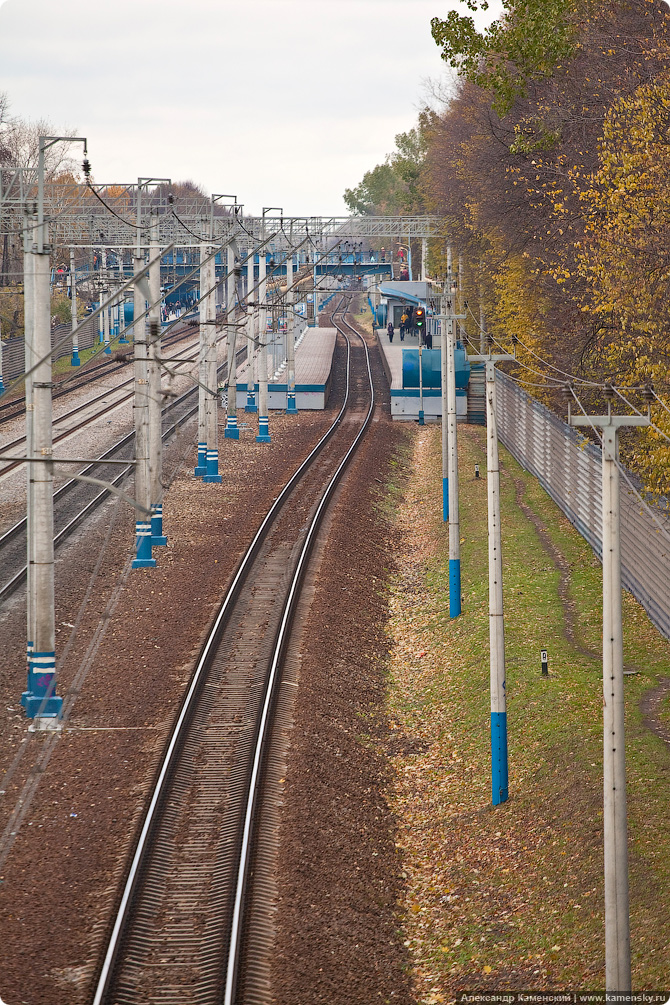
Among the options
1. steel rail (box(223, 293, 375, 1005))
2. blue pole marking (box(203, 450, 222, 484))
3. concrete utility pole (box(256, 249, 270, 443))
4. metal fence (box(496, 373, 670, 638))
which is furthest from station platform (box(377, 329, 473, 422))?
steel rail (box(223, 293, 375, 1005))

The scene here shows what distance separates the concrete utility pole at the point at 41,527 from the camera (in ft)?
56.3

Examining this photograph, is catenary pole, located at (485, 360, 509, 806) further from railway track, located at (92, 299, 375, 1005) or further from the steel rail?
the steel rail

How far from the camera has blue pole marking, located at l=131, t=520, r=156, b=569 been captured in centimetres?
2564

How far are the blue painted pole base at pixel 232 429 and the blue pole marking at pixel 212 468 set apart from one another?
9.40 m

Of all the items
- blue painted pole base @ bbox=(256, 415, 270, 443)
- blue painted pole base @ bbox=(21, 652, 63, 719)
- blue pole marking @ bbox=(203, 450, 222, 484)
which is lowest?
blue painted pole base @ bbox=(21, 652, 63, 719)

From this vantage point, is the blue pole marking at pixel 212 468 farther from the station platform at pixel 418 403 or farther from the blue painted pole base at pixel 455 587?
the station platform at pixel 418 403

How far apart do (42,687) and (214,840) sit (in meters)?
A: 4.94

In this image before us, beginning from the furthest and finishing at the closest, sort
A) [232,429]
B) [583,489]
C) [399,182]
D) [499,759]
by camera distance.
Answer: [399,182], [232,429], [583,489], [499,759]

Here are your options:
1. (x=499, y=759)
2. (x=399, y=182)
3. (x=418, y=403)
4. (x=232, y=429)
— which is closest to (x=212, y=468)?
(x=232, y=429)

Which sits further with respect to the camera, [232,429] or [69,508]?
[232,429]

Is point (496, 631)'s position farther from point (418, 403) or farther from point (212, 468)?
point (418, 403)

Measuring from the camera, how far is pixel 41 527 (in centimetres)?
1742

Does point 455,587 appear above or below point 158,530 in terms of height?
below

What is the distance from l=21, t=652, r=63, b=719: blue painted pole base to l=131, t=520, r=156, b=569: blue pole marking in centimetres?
818
